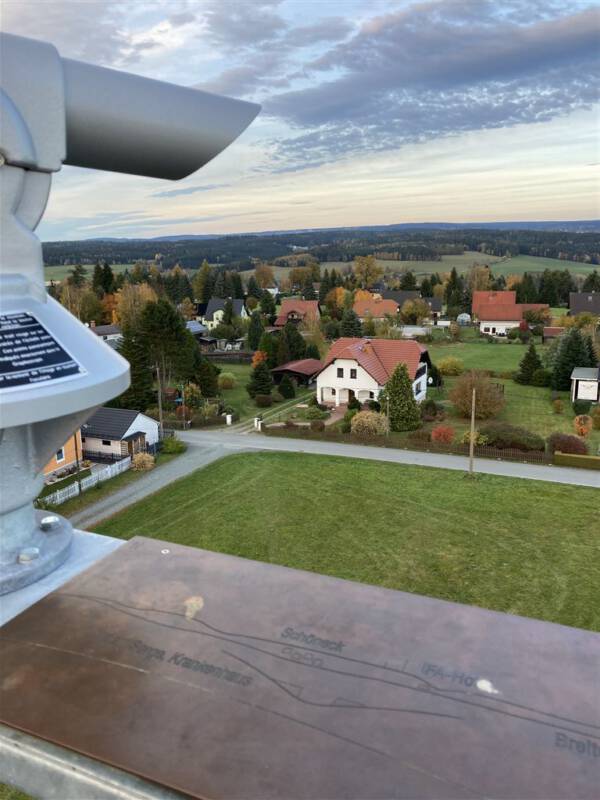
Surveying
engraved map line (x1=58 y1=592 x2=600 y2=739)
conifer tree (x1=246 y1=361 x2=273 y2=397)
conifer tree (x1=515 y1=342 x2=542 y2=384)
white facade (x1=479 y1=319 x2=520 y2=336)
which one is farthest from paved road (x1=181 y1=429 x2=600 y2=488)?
white facade (x1=479 y1=319 x2=520 y2=336)

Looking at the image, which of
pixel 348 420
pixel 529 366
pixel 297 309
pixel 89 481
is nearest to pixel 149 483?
pixel 89 481

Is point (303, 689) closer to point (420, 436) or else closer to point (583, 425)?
point (420, 436)

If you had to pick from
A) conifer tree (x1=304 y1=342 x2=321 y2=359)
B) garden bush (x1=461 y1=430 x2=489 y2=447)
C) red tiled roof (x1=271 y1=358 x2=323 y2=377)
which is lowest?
garden bush (x1=461 y1=430 x2=489 y2=447)

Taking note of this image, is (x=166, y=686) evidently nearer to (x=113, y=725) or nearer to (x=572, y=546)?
(x=113, y=725)

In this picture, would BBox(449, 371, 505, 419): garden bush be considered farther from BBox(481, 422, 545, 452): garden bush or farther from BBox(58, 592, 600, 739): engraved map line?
BBox(58, 592, 600, 739): engraved map line

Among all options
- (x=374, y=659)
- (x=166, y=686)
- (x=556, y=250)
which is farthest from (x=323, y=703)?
(x=556, y=250)

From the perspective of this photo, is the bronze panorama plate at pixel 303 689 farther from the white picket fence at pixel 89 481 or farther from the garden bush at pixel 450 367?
the garden bush at pixel 450 367

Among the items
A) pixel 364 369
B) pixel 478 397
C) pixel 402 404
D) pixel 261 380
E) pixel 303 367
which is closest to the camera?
pixel 402 404
